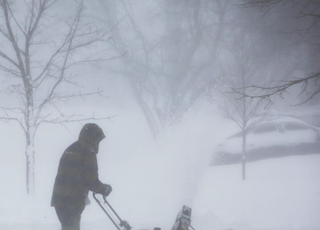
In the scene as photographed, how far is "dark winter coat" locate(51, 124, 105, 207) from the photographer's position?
430cm

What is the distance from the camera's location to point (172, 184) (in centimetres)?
1125

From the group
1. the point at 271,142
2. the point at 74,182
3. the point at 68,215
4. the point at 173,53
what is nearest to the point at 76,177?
the point at 74,182

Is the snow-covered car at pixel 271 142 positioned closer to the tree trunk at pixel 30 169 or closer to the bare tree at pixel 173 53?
the bare tree at pixel 173 53

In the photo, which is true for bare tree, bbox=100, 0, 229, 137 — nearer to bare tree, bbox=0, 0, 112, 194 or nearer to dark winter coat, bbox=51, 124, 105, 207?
bare tree, bbox=0, 0, 112, 194

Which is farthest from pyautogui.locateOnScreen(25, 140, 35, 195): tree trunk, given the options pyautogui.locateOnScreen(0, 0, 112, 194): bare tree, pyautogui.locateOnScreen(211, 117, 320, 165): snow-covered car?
pyautogui.locateOnScreen(211, 117, 320, 165): snow-covered car

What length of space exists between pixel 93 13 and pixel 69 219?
1449cm

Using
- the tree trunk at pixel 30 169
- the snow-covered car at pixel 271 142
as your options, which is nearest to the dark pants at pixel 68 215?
the tree trunk at pixel 30 169

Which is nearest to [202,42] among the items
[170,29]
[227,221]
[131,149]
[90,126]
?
[170,29]

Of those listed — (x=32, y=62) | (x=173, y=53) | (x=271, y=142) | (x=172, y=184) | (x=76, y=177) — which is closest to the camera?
(x=76, y=177)

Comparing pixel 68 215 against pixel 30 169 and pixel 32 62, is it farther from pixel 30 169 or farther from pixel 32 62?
pixel 32 62

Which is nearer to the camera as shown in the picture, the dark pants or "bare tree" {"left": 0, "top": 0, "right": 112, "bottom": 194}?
the dark pants

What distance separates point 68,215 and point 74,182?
40 cm

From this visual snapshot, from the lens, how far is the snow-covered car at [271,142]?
12594 mm

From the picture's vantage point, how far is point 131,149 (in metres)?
16.8
